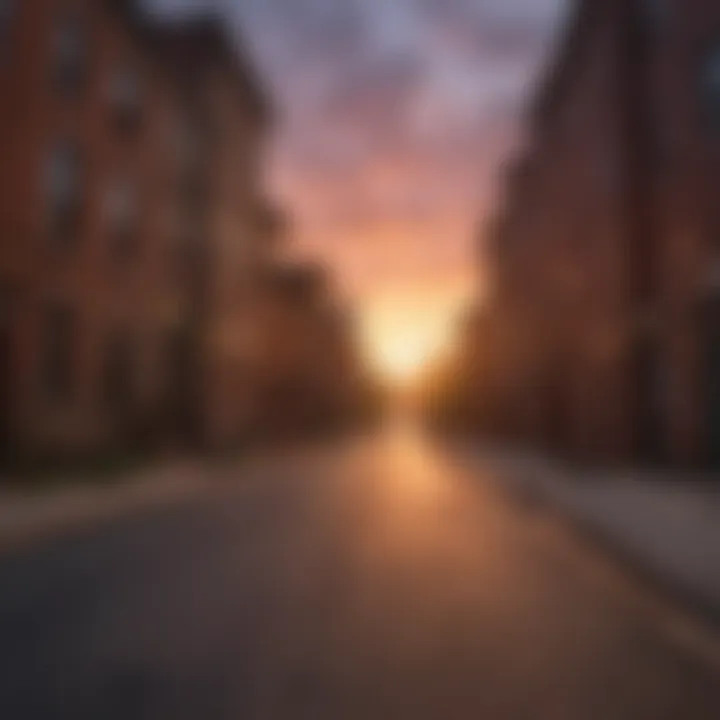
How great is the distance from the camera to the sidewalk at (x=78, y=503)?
1185 cm

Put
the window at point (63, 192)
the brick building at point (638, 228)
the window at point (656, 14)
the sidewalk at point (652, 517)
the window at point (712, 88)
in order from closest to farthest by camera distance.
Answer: the sidewalk at point (652, 517), the window at point (712, 88), the brick building at point (638, 228), the window at point (656, 14), the window at point (63, 192)

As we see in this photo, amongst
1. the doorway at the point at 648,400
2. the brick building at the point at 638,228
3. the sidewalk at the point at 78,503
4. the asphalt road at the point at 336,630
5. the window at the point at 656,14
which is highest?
the window at the point at 656,14

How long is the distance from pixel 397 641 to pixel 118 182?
Result: 2161cm

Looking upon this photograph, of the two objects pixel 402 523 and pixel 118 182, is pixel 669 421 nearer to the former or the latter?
pixel 402 523

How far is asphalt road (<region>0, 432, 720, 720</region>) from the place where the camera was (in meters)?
4.81

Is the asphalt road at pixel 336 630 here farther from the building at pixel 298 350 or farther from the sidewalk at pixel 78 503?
the building at pixel 298 350

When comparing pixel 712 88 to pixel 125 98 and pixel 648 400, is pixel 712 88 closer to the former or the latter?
pixel 648 400

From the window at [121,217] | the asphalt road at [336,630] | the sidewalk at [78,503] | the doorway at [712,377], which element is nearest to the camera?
the asphalt road at [336,630]

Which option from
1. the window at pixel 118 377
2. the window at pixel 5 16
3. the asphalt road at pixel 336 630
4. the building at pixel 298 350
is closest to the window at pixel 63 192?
the window at pixel 5 16

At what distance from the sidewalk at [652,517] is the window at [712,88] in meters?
7.24

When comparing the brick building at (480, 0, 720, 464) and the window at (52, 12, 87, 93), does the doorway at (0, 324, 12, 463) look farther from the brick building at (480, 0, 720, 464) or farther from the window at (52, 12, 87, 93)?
the brick building at (480, 0, 720, 464)

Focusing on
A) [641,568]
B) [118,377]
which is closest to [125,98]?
[118,377]

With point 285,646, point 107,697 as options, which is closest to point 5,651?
point 107,697

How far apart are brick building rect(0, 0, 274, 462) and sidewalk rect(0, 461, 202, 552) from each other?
9.60ft
